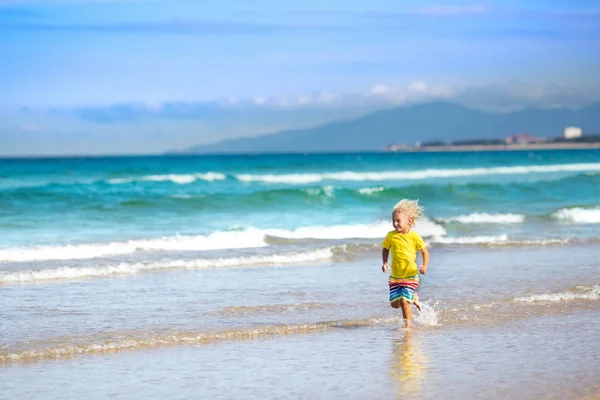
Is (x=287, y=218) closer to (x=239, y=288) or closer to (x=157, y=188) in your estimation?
(x=239, y=288)

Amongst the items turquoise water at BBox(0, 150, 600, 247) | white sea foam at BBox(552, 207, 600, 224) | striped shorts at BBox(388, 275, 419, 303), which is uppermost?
turquoise water at BBox(0, 150, 600, 247)

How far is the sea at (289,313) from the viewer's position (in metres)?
7.23

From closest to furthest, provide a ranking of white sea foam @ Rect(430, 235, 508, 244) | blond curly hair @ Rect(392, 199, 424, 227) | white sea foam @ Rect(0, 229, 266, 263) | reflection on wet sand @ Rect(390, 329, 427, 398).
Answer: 1. reflection on wet sand @ Rect(390, 329, 427, 398)
2. blond curly hair @ Rect(392, 199, 424, 227)
3. white sea foam @ Rect(0, 229, 266, 263)
4. white sea foam @ Rect(430, 235, 508, 244)

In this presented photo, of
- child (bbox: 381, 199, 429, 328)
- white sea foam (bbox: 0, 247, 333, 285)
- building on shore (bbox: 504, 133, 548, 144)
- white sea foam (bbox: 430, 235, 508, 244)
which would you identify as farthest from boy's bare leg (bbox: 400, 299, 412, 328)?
building on shore (bbox: 504, 133, 548, 144)

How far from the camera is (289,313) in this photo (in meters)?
10.2

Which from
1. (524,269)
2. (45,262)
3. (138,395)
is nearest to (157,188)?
(45,262)

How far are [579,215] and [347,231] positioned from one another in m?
7.30

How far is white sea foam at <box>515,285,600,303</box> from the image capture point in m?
10.9

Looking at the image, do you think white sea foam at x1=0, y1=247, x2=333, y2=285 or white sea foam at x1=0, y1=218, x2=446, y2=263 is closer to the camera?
white sea foam at x1=0, y1=247, x2=333, y2=285

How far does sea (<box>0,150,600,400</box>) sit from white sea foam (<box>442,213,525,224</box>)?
55 centimetres

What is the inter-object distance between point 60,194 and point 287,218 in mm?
11360

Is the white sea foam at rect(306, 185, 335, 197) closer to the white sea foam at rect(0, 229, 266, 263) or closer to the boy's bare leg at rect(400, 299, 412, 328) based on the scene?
the white sea foam at rect(0, 229, 266, 263)

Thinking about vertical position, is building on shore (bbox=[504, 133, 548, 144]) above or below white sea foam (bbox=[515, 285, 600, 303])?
above

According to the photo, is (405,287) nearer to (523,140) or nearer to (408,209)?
(408,209)
